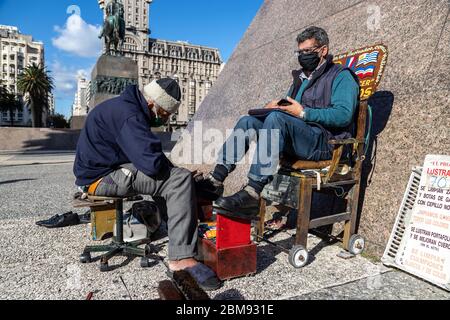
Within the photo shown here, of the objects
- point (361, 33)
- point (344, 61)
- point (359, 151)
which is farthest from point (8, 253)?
point (361, 33)

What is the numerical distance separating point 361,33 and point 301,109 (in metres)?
2.37

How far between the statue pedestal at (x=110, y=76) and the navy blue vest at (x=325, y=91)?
30.9 ft

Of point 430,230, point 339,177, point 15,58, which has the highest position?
point 15,58

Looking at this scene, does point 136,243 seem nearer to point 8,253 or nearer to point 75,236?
point 75,236

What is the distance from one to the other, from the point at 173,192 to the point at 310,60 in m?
1.81

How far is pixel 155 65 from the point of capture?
3809 inches

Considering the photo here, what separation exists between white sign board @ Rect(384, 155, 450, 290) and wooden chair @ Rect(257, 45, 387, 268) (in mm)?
472

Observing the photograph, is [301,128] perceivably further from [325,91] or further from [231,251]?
[231,251]

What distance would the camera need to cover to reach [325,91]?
2.98m

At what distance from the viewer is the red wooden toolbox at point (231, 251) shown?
7.78ft

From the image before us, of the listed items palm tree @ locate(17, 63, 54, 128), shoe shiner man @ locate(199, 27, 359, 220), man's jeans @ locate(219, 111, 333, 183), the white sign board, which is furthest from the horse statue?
palm tree @ locate(17, 63, 54, 128)

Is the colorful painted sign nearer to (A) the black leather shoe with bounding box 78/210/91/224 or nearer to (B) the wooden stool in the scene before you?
(B) the wooden stool

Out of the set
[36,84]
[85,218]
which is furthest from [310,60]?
[36,84]

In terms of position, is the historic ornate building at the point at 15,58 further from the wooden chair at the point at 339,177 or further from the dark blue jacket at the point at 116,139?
the wooden chair at the point at 339,177
